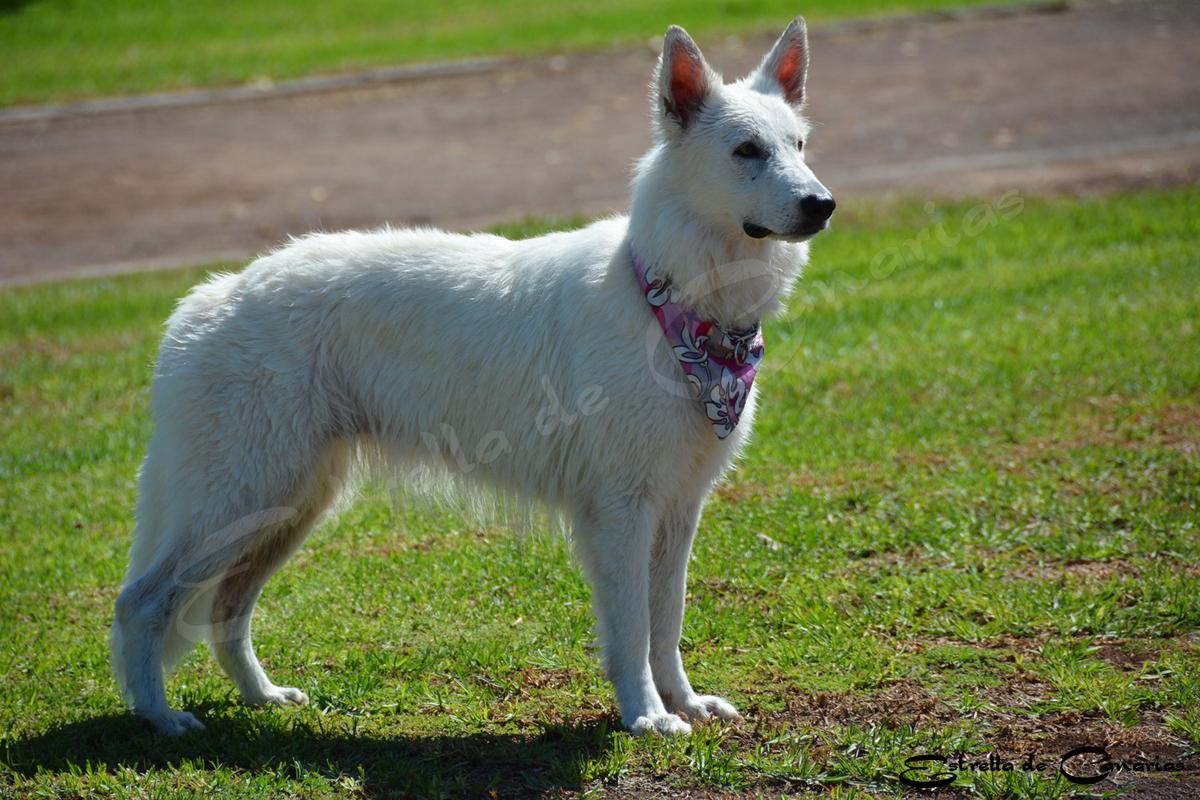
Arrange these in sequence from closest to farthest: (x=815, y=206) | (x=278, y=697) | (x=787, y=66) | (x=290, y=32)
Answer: (x=815, y=206)
(x=787, y=66)
(x=278, y=697)
(x=290, y=32)

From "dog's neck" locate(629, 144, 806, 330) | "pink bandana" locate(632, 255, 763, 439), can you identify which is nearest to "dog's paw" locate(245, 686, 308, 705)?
"pink bandana" locate(632, 255, 763, 439)

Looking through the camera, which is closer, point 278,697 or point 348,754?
point 348,754

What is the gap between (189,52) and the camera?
16.7 meters

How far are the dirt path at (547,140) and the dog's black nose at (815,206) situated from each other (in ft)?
22.8

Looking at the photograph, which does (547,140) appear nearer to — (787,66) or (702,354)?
(787,66)

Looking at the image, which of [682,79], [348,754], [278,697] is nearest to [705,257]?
[682,79]

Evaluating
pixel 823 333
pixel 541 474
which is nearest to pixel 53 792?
pixel 541 474

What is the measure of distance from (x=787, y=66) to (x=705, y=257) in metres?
0.91

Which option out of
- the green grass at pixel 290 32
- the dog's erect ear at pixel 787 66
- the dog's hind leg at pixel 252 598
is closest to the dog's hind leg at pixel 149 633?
the dog's hind leg at pixel 252 598

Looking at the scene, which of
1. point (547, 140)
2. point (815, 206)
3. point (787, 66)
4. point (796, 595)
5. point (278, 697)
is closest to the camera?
point (815, 206)

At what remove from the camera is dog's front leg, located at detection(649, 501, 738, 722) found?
4.94 meters

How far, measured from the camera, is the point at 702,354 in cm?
463

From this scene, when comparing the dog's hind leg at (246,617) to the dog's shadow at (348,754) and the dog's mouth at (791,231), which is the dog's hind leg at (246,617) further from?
the dog's mouth at (791,231)

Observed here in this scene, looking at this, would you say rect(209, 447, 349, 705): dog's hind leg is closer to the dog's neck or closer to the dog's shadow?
the dog's shadow
